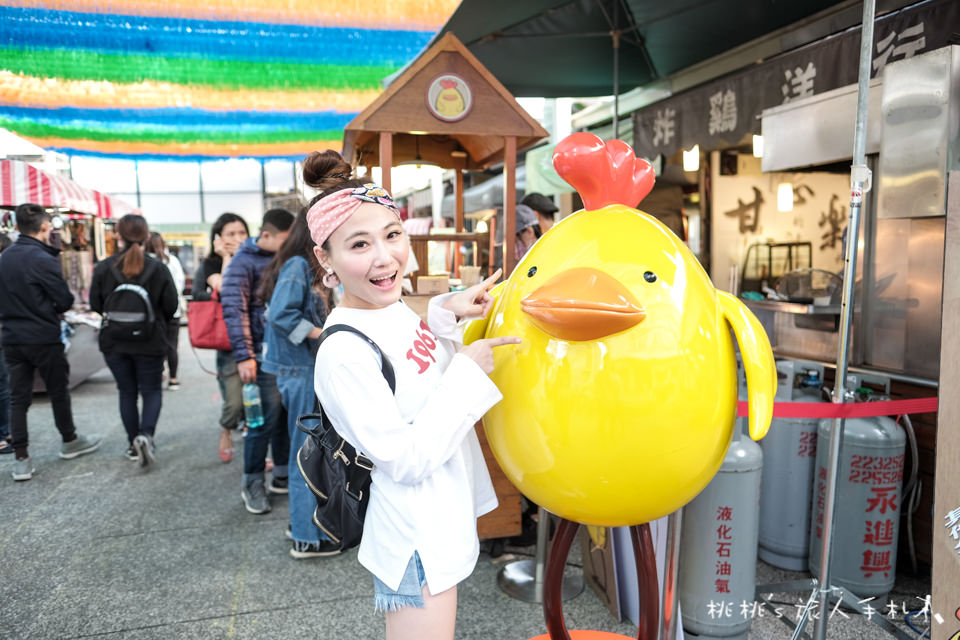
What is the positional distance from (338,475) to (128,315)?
11.0ft

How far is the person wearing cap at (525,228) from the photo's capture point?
388 cm

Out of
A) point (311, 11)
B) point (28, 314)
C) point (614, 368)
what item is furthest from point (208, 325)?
point (614, 368)

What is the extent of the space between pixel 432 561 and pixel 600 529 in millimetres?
1219

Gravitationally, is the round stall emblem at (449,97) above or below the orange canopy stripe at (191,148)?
below

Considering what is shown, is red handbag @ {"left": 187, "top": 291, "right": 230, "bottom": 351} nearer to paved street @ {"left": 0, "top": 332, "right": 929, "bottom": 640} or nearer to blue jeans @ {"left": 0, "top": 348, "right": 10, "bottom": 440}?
paved street @ {"left": 0, "top": 332, "right": 929, "bottom": 640}

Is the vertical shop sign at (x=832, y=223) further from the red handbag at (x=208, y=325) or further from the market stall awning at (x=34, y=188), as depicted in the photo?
the market stall awning at (x=34, y=188)

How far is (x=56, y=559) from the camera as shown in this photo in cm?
304

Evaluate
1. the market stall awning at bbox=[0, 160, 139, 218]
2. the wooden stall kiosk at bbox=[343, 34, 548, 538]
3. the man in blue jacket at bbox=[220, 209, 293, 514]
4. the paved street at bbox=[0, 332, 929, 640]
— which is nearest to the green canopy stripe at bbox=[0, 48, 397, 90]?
the man in blue jacket at bbox=[220, 209, 293, 514]

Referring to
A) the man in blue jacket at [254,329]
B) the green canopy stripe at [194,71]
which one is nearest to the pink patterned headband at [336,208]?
the man in blue jacket at [254,329]

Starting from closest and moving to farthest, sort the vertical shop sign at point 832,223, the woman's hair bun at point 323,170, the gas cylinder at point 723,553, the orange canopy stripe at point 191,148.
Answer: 1. the woman's hair bun at point 323,170
2. the gas cylinder at point 723,553
3. the vertical shop sign at point 832,223
4. the orange canopy stripe at point 191,148

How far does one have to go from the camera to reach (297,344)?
114 inches

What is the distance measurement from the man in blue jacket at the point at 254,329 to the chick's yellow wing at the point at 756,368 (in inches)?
100

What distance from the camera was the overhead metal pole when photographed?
184cm

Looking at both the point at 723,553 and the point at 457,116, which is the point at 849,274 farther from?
the point at 457,116
